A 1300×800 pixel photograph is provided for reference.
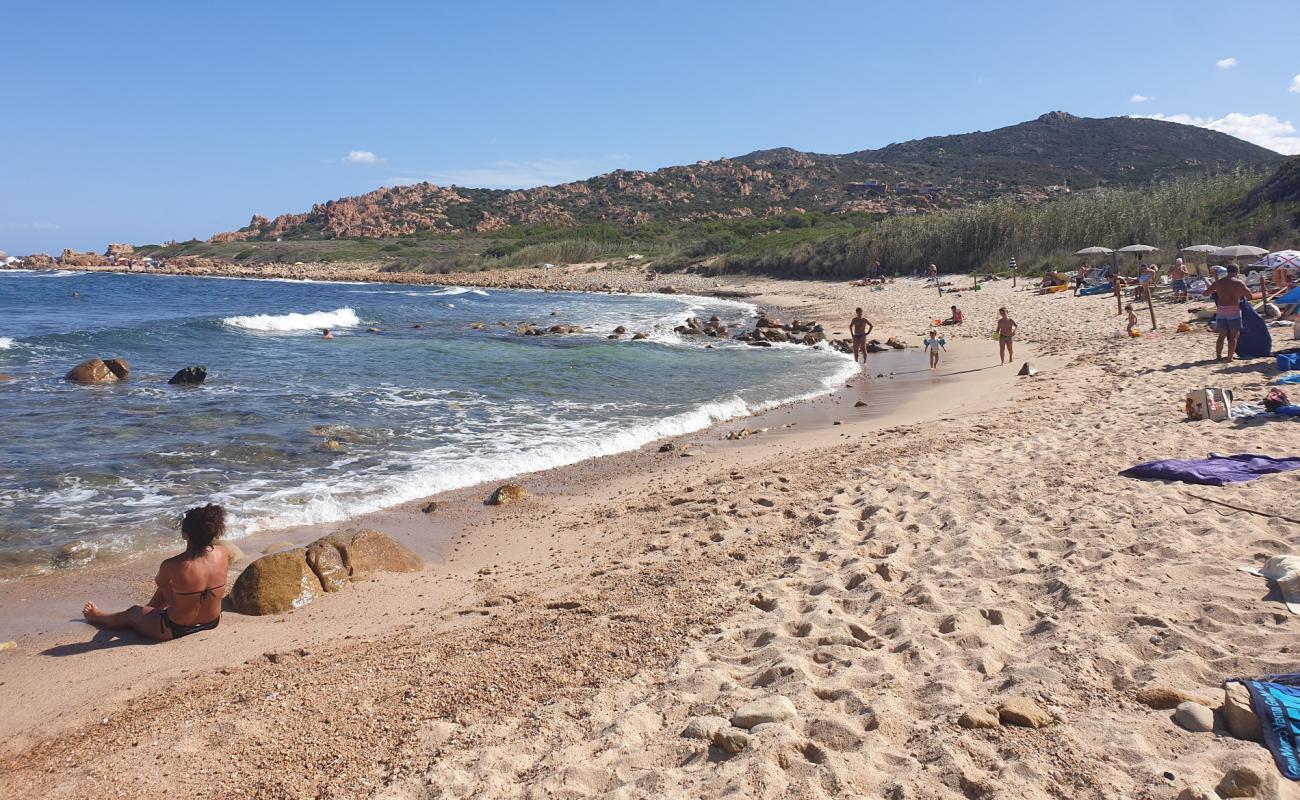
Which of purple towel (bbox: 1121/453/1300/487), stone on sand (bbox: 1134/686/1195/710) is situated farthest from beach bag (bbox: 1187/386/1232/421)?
stone on sand (bbox: 1134/686/1195/710)

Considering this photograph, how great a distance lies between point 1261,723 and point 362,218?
4438 inches

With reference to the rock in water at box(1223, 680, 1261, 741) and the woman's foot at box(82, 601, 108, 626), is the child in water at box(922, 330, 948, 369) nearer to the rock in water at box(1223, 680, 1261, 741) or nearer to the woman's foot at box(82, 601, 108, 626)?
the rock in water at box(1223, 680, 1261, 741)

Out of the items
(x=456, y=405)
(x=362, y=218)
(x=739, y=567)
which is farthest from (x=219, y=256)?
(x=739, y=567)

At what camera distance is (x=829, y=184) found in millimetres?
101688

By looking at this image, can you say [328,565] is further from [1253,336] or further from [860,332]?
[860,332]

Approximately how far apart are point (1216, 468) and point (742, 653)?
15.8ft

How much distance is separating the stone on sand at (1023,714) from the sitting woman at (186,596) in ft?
16.2

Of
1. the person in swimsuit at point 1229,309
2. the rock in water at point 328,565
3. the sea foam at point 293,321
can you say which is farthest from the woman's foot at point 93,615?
the sea foam at point 293,321

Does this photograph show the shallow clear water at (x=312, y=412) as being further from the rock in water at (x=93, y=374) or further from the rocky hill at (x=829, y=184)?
the rocky hill at (x=829, y=184)

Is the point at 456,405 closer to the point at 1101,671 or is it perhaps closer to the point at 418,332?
the point at 1101,671

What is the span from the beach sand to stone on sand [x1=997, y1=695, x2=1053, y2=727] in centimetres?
4

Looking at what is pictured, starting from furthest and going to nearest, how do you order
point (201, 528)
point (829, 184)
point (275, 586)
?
point (829, 184) → point (275, 586) → point (201, 528)

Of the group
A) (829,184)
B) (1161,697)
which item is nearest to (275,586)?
(1161,697)

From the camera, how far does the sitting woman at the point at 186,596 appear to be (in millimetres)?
5242
